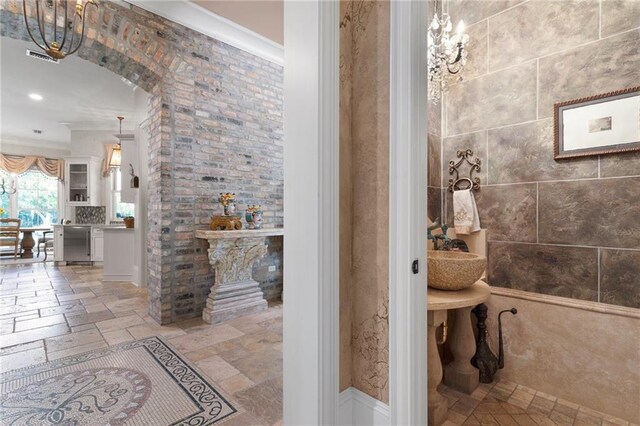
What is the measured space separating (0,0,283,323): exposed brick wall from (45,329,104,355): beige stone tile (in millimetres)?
526

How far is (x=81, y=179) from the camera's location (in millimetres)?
7000

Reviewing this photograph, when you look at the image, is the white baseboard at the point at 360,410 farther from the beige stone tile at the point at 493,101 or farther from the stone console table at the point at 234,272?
the stone console table at the point at 234,272

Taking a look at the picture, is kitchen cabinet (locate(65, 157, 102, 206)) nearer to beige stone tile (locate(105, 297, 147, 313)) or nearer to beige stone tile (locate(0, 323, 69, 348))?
beige stone tile (locate(105, 297, 147, 313))

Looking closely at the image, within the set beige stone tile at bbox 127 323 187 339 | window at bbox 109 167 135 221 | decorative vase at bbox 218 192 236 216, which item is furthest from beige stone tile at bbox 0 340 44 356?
window at bbox 109 167 135 221

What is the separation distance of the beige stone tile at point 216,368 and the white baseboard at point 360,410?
3.60 feet

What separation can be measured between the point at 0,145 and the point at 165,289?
8.41 meters

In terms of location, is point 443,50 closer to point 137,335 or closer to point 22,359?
point 137,335

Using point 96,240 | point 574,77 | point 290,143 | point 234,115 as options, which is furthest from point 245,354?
point 96,240

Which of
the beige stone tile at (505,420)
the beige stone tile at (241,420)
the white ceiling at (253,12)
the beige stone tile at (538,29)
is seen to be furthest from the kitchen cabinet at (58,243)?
the beige stone tile at (538,29)

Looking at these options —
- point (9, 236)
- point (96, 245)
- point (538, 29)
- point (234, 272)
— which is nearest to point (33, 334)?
point (234, 272)

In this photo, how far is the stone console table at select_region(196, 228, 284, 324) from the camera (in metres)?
3.07

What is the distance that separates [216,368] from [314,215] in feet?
5.47

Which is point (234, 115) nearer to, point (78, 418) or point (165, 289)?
point (165, 289)

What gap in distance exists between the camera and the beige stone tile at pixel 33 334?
256 cm
